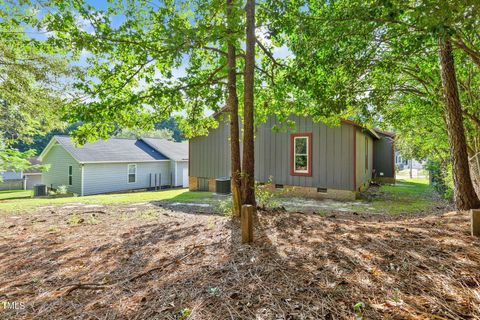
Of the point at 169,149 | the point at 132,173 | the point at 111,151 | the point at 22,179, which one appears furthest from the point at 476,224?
the point at 22,179

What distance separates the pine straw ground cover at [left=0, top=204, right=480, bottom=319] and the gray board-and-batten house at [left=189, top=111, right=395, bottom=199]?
231 inches

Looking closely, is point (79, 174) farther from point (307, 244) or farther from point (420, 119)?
point (420, 119)

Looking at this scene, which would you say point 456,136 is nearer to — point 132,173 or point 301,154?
point 301,154

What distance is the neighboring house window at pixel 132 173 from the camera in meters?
19.0

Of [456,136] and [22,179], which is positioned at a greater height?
[456,136]

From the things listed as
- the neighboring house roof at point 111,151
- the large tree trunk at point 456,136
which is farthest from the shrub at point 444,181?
the neighboring house roof at point 111,151

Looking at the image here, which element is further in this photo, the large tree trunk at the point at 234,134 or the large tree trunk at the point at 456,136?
the large tree trunk at the point at 234,134

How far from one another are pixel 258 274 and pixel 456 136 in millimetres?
4868

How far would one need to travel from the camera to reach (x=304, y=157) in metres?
11.4

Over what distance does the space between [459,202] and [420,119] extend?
593cm

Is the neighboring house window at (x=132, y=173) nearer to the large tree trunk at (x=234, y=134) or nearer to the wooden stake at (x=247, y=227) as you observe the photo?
the large tree trunk at (x=234, y=134)

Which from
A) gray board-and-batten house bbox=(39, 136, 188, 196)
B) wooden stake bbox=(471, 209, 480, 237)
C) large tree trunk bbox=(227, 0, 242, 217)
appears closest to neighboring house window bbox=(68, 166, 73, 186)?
gray board-and-batten house bbox=(39, 136, 188, 196)

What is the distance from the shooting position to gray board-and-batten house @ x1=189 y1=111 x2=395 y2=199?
410 inches

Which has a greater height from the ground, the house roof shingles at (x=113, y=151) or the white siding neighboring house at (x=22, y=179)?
the house roof shingles at (x=113, y=151)
